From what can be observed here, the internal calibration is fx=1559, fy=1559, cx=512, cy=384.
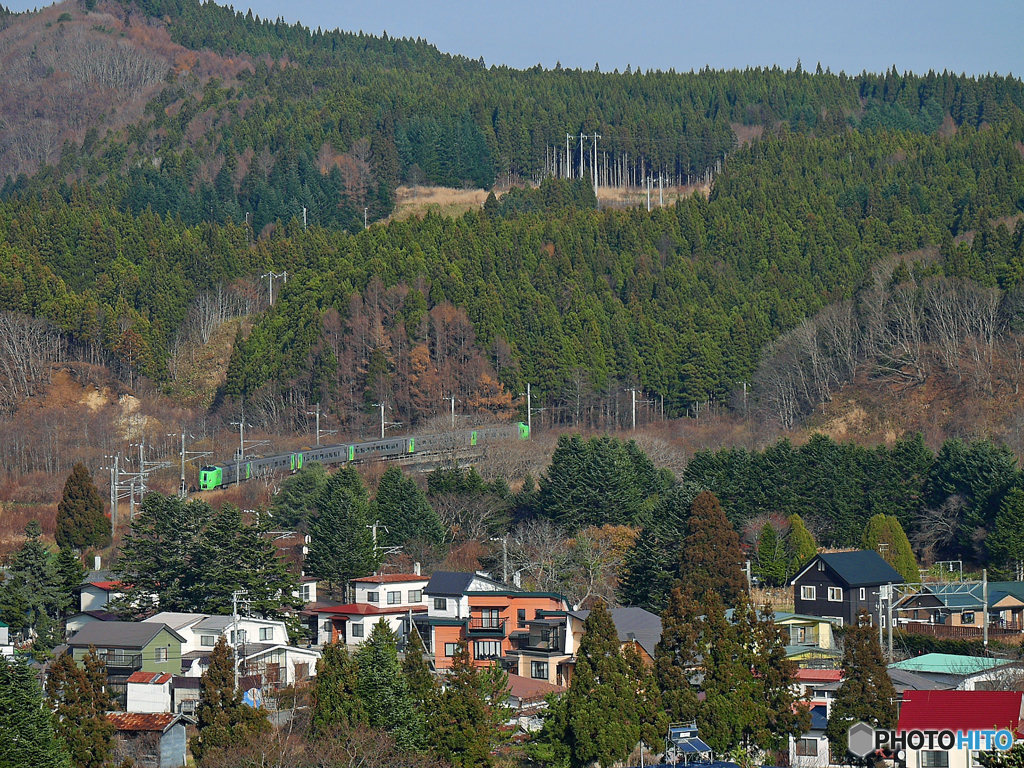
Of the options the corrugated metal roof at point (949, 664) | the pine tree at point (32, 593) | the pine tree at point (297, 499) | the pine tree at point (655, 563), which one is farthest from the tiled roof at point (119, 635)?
the corrugated metal roof at point (949, 664)

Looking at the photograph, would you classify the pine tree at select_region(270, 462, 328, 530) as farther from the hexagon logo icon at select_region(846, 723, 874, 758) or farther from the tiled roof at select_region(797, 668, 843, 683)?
the hexagon logo icon at select_region(846, 723, 874, 758)

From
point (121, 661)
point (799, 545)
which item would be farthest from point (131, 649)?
point (799, 545)

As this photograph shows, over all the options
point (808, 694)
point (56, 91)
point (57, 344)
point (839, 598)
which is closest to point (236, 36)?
point (56, 91)

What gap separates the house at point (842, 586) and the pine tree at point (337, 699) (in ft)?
62.8

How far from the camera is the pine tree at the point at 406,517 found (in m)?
55.3

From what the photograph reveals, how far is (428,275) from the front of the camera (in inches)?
3529

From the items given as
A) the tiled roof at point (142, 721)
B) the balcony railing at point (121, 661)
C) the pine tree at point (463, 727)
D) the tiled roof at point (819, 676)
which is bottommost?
the balcony railing at point (121, 661)

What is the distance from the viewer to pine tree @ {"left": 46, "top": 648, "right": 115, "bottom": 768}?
3148 centimetres

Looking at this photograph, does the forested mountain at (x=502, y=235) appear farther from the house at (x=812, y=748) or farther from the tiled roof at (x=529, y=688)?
the house at (x=812, y=748)

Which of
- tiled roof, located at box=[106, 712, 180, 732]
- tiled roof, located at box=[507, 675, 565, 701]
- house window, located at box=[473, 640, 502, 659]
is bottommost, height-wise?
house window, located at box=[473, 640, 502, 659]

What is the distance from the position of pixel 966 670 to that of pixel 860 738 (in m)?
6.56

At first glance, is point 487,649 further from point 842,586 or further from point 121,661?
point 842,586

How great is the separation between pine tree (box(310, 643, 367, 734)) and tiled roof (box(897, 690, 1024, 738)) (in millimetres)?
11362

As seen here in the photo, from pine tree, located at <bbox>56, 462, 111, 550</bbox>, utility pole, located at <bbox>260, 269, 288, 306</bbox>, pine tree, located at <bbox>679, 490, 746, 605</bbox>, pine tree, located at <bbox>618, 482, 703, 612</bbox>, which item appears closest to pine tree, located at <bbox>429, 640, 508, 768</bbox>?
pine tree, located at <bbox>679, 490, 746, 605</bbox>
